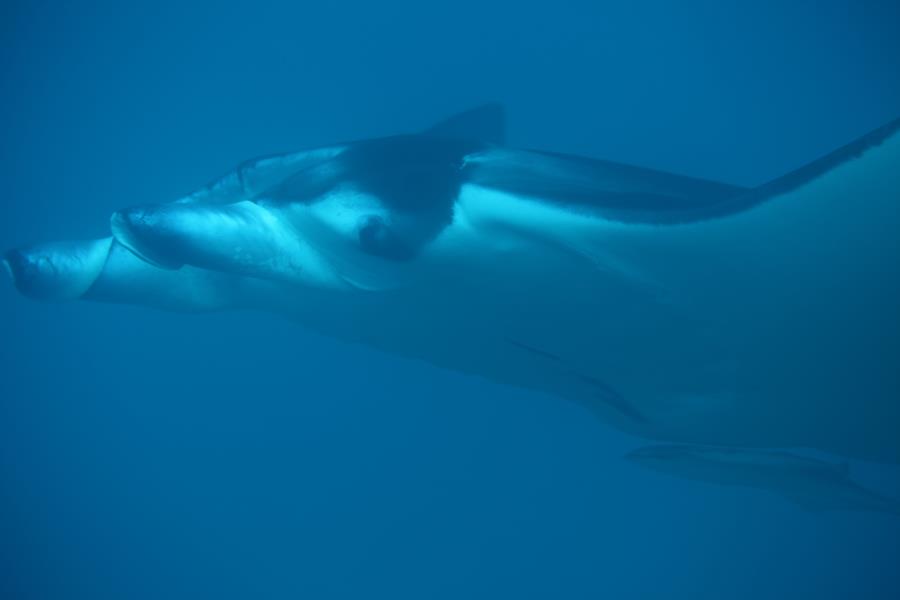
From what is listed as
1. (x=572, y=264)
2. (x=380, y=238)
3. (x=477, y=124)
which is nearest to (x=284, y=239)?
(x=380, y=238)

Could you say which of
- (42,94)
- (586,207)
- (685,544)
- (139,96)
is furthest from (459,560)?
(42,94)

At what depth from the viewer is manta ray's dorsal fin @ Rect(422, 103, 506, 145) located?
5.07 metres

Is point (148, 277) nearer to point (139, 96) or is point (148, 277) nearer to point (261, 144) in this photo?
point (261, 144)

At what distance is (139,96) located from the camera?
40.7 ft

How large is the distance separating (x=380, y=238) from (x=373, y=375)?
10.1 metres

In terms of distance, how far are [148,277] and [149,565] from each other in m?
13.2

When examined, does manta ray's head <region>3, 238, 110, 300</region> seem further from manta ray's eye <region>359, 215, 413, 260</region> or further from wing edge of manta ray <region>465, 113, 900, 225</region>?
wing edge of manta ray <region>465, 113, 900, 225</region>

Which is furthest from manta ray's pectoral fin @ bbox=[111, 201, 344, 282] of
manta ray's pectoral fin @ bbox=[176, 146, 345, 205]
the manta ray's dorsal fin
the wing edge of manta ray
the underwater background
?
the underwater background

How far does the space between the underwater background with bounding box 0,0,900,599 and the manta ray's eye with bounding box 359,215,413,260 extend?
8.84 m

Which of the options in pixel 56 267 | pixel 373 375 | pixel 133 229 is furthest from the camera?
pixel 373 375

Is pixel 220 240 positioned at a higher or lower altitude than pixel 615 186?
lower

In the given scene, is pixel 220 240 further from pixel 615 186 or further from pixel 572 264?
pixel 615 186

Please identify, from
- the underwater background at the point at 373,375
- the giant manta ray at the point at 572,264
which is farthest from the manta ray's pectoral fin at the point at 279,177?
the underwater background at the point at 373,375

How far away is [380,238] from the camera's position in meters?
1.84
